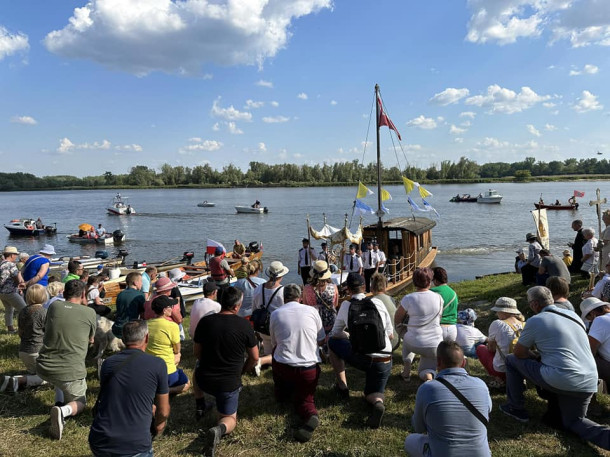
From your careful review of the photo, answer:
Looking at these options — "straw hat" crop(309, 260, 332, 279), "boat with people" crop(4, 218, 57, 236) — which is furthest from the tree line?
"straw hat" crop(309, 260, 332, 279)

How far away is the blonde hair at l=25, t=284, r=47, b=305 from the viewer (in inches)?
201

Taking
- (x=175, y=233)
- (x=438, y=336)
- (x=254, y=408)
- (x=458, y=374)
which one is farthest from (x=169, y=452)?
(x=175, y=233)

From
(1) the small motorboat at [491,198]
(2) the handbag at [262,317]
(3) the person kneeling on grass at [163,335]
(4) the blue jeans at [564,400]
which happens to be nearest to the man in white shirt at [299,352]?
(2) the handbag at [262,317]

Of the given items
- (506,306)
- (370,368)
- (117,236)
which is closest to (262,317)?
(370,368)

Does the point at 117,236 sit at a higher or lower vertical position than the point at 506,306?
lower

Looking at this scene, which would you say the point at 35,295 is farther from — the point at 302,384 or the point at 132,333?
the point at 302,384

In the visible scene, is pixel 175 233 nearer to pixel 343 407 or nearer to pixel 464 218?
pixel 464 218

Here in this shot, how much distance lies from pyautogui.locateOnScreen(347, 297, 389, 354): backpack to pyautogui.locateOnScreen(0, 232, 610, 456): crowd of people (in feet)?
0.04

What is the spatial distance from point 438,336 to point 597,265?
720cm

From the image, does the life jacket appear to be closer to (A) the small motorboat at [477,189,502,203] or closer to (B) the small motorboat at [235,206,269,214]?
(B) the small motorboat at [235,206,269,214]

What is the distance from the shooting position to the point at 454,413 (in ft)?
9.83

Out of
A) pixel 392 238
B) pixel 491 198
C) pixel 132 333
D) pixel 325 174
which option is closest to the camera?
pixel 132 333

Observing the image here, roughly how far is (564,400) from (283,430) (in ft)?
9.48

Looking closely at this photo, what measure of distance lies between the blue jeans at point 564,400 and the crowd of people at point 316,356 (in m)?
0.01
